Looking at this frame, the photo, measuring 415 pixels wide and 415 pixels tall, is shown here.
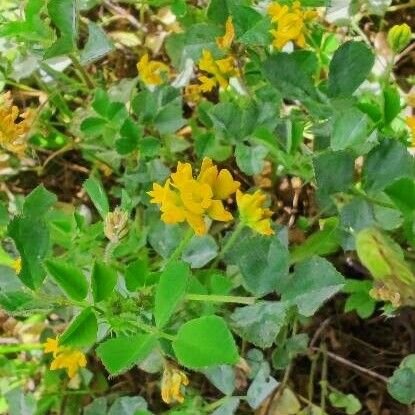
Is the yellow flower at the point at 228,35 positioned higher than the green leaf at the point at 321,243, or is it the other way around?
the yellow flower at the point at 228,35

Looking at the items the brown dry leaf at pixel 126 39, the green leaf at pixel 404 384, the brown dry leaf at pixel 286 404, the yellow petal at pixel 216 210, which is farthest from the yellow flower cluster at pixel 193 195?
the brown dry leaf at pixel 126 39

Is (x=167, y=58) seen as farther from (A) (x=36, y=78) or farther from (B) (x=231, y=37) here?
(B) (x=231, y=37)

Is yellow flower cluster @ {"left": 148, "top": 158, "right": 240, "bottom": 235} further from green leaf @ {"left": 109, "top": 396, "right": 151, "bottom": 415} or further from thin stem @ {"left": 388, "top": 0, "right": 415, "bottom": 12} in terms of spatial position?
thin stem @ {"left": 388, "top": 0, "right": 415, "bottom": 12}

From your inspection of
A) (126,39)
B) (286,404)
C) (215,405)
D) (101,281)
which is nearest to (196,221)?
(101,281)

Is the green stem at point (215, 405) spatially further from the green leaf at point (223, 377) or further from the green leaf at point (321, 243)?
the green leaf at point (321, 243)

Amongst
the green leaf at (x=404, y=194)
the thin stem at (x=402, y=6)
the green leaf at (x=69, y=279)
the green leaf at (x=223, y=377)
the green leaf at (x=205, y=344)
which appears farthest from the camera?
the thin stem at (x=402, y=6)

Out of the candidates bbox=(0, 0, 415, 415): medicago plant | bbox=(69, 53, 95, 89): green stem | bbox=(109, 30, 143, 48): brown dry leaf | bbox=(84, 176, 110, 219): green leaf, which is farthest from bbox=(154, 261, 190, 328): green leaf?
bbox=(109, 30, 143, 48): brown dry leaf

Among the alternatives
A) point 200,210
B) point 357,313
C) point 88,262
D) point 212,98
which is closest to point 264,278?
point 200,210
